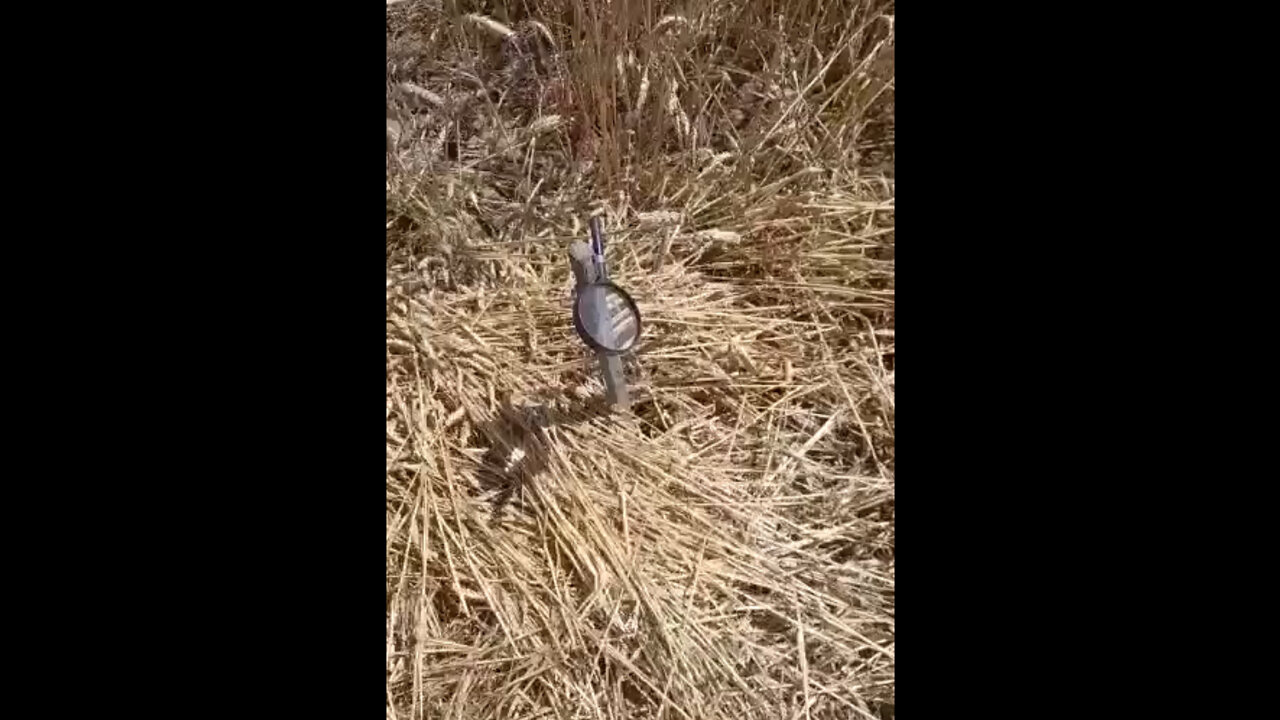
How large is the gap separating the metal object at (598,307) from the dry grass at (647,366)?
0.66 feet

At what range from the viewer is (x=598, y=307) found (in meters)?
1.17

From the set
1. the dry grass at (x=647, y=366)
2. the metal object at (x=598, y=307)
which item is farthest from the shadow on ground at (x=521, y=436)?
the metal object at (x=598, y=307)

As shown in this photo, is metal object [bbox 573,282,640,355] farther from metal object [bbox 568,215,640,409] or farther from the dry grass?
the dry grass

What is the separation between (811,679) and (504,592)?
0.39 meters

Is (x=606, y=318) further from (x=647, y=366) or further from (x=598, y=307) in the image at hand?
(x=647, y=366)

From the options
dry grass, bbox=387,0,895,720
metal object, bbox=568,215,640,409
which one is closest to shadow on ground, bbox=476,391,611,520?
dry grass, bbox=387,0,895,720

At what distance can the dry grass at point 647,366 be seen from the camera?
1.21 meters

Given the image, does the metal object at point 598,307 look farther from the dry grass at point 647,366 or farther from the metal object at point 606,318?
the dry grass at point 647,366

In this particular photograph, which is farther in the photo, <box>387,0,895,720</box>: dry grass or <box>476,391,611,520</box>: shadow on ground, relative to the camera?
<box>476,391,611,520</box>: shadow on ground

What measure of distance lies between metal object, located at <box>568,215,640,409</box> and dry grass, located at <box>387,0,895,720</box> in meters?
0.20

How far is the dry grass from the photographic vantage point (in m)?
1.21

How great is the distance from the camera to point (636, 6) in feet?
5.06

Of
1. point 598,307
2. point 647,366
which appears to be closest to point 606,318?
point 598,307

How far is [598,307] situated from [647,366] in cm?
Result: 27
